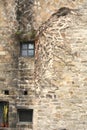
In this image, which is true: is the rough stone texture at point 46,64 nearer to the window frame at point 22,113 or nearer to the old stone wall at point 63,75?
the old stone wall at point 63,75

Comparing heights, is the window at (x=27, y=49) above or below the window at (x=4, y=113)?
above

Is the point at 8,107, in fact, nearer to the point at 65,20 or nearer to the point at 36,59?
the point at 36,59

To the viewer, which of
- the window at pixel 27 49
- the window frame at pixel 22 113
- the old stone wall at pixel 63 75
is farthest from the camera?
the window at pixel 27 49

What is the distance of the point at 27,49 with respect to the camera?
12297 millimetres

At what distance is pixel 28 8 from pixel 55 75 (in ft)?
6.87

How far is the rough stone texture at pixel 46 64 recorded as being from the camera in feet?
38.3

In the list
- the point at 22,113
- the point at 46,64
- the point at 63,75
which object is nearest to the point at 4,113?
the point at 22,113

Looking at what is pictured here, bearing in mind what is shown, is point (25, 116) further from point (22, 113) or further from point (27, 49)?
point (27, 49)

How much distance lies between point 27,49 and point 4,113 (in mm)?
1967

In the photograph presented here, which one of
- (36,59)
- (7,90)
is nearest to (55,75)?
(36,59)

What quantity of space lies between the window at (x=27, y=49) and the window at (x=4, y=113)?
1.55 meters

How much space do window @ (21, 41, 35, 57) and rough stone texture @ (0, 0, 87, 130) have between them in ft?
0.52

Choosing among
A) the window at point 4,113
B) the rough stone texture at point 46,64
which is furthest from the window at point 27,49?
the window at point 4,113

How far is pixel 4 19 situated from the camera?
40.3 ft
